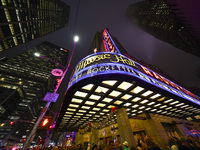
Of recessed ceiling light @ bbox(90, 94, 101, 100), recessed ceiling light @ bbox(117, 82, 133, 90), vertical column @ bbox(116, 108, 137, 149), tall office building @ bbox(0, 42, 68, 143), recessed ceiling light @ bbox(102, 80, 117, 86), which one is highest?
tall office building @ bbox(0, 42, 68, 143)

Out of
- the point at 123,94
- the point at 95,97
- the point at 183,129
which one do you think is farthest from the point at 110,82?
the point at 183,129

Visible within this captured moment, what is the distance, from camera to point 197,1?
3.74 m

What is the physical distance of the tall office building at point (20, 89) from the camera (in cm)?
6250

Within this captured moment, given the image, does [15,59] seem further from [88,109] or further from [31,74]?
[88,109]

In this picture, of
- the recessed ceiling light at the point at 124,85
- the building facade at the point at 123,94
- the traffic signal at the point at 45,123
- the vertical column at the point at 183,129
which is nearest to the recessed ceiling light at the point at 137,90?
the building facade at the point at 123,94

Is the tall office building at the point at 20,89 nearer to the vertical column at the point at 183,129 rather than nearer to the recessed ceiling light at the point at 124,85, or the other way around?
the recessed ceiling light at the point at 124,85

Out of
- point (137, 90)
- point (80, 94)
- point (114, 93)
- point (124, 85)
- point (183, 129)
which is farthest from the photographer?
point (183, 129)

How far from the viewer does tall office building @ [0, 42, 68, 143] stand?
62.5 metres

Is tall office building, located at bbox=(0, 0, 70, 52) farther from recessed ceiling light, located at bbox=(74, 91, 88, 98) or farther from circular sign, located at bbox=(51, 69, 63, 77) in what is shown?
recessed ceiling light, located at bbox=(74, 91, 88, 98)

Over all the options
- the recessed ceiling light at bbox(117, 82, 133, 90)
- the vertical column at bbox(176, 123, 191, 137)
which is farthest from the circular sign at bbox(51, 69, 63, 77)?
the vertical column at bbox(176, 123, 191, 137)

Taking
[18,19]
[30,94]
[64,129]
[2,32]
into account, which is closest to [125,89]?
[64,129]

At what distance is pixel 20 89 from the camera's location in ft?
226

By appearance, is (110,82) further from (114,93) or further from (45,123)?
(45,123)

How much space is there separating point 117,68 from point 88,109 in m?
9.49
